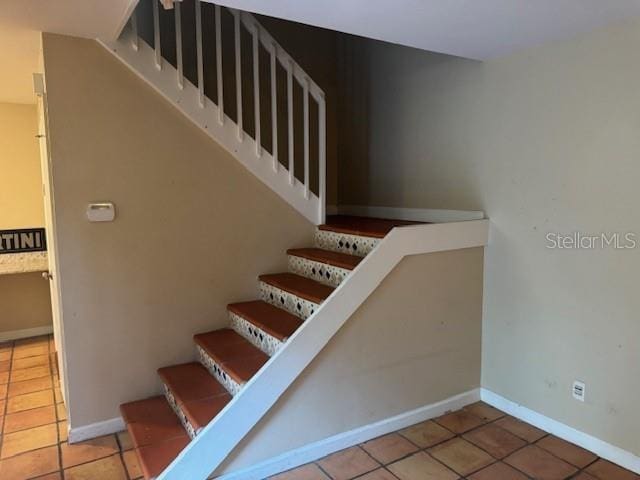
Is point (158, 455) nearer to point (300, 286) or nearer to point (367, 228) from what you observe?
point (300, 286)

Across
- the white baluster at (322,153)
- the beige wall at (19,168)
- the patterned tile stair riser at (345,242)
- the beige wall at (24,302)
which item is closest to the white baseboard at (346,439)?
the patterned tile stair riser at (345,242)

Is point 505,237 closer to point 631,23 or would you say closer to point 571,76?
point 571,76

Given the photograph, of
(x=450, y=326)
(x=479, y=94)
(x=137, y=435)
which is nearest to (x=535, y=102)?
(x=479, y=94)

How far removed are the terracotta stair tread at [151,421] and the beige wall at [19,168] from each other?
2.43 metres

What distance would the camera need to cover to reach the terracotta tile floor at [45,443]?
7.32ft

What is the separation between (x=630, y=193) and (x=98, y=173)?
8.88ft

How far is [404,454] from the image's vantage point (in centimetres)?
239

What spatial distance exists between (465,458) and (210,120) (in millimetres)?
2386

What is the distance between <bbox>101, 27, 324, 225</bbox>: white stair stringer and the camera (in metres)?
2.50

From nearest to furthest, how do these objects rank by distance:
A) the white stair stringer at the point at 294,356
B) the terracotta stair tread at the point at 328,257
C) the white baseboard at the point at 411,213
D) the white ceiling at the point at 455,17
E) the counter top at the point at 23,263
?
the white ceiling at the point at 455,17, the white stair stringer at the point at 294,356, the terracotta stair tread at the point at 328,257, the white baseboard at the point at 411,213, the counter top at the point at 23,263

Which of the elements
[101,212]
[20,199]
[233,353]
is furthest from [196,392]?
[20,199]

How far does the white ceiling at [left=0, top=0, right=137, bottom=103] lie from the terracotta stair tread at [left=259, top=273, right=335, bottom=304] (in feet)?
5.34

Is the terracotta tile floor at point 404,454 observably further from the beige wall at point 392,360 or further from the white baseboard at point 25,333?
the white baseboard at point 25,333

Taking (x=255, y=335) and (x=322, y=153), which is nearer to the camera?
(x=255, y=335)
